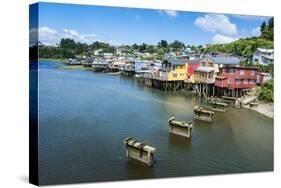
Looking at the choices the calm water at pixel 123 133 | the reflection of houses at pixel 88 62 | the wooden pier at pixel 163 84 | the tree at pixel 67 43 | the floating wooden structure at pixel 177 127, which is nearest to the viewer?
the calm water at pixel 123 133

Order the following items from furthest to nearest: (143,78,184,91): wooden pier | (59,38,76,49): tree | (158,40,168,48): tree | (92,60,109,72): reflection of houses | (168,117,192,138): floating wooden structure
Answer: (143,78,184,91): wooden pier → (158,40,168,48): tree → (168,117,192,138): floating wooden structure → (92,60,109,72): reflection of houses → (59,38,76,49): tree

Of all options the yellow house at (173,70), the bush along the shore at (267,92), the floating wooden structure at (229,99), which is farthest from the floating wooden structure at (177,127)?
the bush along the shore at (267,92)

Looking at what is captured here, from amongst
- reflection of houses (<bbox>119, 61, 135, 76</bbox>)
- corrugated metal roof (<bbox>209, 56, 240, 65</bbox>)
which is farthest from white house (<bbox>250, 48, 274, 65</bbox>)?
reflection of houses (<bbox>119, 61, 135, 76</bbox>)

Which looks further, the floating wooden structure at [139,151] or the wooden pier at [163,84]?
the wooden pier at [163,84]

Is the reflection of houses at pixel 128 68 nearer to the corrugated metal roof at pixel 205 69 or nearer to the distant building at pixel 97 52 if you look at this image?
the distant building at pixel 97 52

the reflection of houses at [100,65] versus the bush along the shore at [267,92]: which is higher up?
the reflection of houses at [100,65]

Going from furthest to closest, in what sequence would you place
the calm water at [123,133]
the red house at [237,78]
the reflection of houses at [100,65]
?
the red house at [237,78], the reflection of houses at [100,65], the calm water at [123,133]

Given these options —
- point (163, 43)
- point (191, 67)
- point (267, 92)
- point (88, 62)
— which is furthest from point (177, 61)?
point (267, 92)

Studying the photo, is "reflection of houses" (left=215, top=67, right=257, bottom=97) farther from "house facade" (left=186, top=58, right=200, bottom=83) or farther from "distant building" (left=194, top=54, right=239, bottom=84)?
"house facade" (left=186, top=58, right=200, bottom=83)
